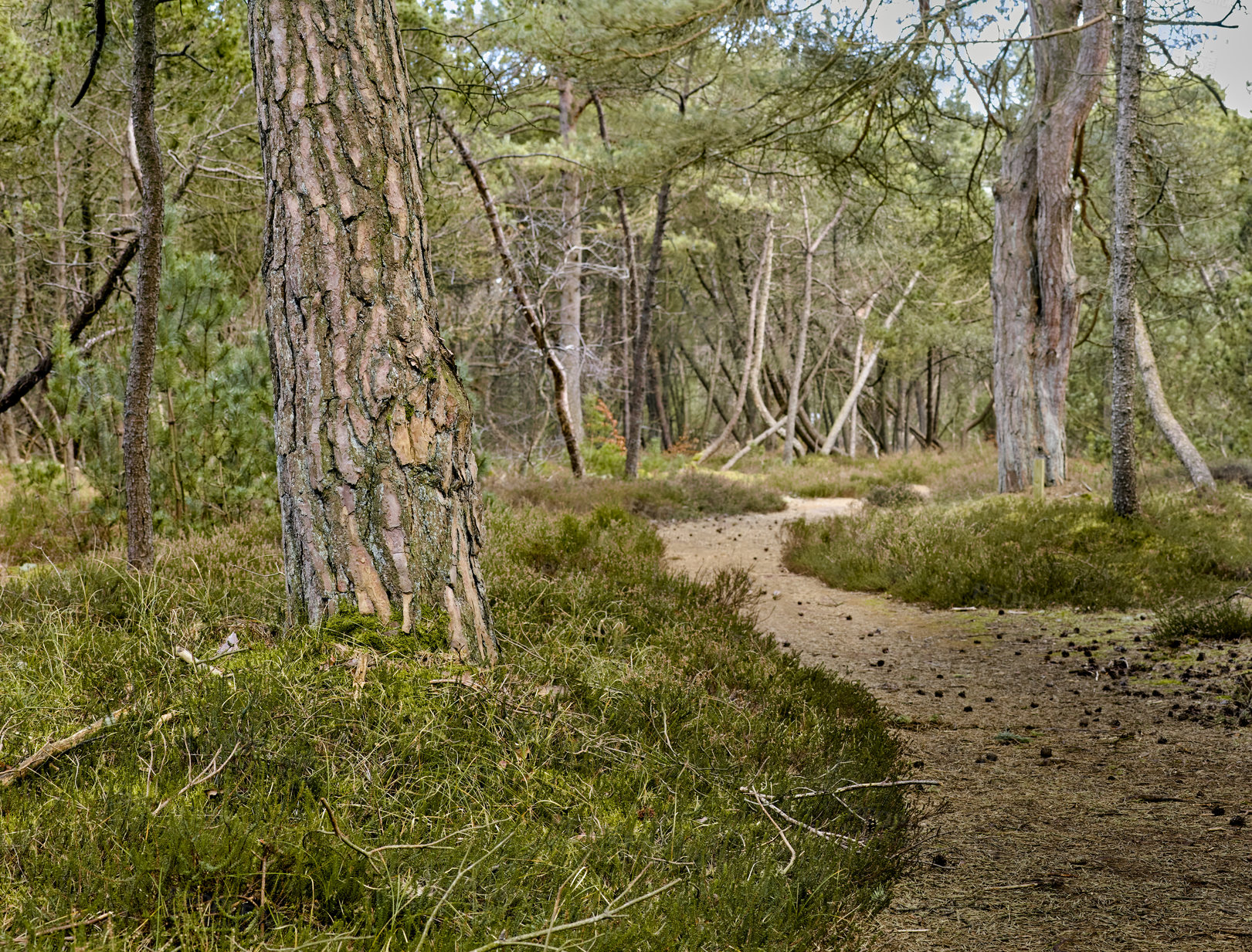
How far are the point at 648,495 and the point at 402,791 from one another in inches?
451

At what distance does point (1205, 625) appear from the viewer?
6.15 m

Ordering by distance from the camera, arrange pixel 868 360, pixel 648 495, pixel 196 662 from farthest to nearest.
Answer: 1. pixel 868 360
2. pixel 648 495
3. pixel 196 662

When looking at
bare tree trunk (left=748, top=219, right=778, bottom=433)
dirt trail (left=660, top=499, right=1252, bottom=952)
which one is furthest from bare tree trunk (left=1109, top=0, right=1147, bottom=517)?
bare tree trunk (left=748, top=219, right=778, bottom=433)

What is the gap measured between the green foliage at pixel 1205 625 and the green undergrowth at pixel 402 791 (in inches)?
113

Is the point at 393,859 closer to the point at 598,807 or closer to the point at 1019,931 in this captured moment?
the point at 598,807

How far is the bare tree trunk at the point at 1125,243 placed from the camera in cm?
859

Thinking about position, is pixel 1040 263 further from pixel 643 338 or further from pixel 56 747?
pixel 56 747

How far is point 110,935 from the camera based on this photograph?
176 centimetres

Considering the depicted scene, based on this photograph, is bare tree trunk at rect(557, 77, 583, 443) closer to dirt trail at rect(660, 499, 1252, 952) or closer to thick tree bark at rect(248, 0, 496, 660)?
dirt trail at rect(660, 499, 1252, 952)

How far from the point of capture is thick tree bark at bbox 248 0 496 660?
3.47 m

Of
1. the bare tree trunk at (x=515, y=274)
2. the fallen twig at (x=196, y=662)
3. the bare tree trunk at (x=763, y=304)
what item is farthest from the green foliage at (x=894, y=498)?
the fallen twig at (x=196, y=662)

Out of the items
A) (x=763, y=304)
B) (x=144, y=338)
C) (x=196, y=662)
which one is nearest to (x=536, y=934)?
(x=196, y=662)

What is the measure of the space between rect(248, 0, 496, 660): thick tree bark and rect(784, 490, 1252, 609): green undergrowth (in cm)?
569

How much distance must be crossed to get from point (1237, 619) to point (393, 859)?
236 inches
